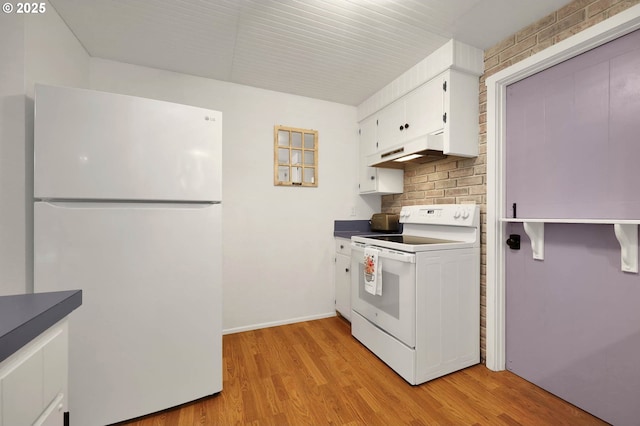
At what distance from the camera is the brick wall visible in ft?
4.89

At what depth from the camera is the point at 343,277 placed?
2.76 meters

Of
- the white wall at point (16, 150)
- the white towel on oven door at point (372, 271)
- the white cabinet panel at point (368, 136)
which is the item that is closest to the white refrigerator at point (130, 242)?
the white wall at point (16, 150)

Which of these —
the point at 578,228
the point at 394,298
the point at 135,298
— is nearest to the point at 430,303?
the point at 394,298

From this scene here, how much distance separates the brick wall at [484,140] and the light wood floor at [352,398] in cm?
41

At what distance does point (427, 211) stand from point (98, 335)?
8.04ft

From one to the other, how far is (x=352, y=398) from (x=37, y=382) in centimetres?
155

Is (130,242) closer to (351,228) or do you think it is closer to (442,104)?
(351,228)

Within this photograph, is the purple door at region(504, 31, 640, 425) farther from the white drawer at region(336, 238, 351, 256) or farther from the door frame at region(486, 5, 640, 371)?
the white drawer at region(336, 238, 351, 256)

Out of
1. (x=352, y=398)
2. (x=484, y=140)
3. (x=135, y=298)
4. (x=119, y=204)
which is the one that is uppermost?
(x=484, y=140)

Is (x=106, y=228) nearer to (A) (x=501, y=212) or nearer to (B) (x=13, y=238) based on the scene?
(B) (x=13, y=238)

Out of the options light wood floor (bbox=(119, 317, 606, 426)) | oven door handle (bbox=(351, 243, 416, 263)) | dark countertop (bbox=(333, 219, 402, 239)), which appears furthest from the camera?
dark countertop (bbox=(333, 219, 402, 239))

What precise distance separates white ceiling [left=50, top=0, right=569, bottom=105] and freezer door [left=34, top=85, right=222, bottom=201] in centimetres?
72

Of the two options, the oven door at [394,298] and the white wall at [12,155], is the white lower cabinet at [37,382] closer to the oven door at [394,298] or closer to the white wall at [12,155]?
the white wall at [12,155]

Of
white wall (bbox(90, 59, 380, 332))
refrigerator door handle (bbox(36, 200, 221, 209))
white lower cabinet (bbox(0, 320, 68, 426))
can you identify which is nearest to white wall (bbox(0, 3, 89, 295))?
refrigerator door handle (bbox(36, 200, 221, 209))
